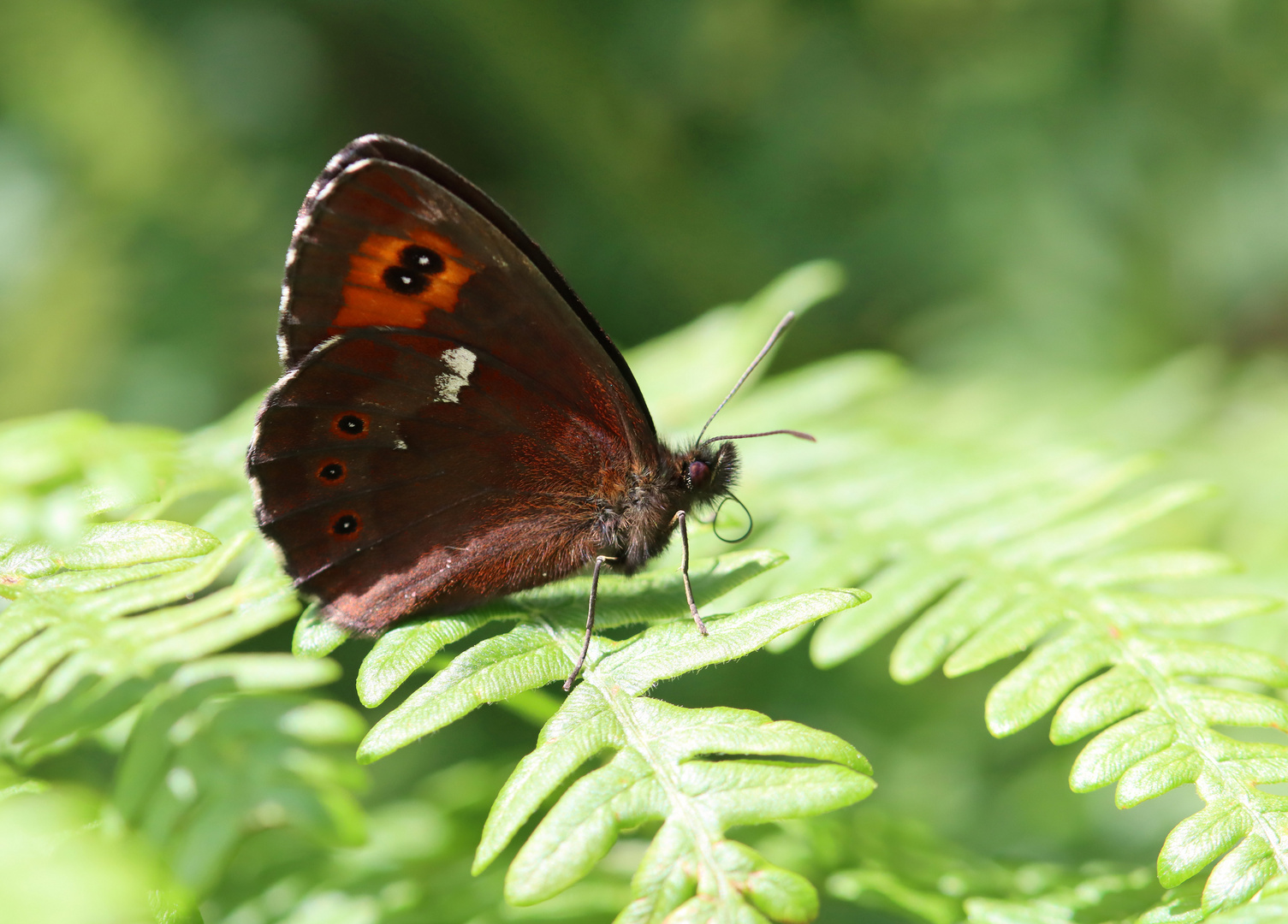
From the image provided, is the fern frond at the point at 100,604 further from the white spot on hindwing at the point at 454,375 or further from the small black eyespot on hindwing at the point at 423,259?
the small black eyespot on hindwing at the point at 423,259

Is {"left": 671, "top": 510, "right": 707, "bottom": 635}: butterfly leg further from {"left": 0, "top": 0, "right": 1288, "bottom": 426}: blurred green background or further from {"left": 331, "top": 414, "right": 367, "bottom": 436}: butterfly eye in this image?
{"left": 0, "top": 0, "right": 1288, "bottom": 426}: blurred green background

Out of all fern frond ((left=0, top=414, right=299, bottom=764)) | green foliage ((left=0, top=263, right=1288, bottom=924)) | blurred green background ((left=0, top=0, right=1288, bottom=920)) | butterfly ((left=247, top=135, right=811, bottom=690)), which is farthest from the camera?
blurred green background ((left=0, top=0, right=1288, bottom=920))

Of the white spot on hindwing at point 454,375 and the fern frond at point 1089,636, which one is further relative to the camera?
the white spot on hindwing at point 454,375

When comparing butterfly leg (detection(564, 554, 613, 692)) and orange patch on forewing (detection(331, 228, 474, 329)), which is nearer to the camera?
butterfly leg (detection(564, 554, 613, 692))

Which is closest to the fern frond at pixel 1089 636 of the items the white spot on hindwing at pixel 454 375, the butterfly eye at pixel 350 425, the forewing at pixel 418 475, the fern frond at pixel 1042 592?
the fern frond at pixel 1042 592

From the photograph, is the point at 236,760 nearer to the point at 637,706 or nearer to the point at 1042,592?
the point at 637,706

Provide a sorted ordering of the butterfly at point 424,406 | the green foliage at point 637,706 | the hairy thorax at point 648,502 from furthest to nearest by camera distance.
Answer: the hairy thorax at point 648,502, the butterfly at point 424,406, the green foliage at point 637,706

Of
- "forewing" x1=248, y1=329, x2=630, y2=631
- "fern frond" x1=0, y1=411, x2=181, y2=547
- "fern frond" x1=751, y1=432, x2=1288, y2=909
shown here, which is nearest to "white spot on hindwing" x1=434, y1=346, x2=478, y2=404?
"forewing" x1=248, y1=329, x2=630, y2=631
